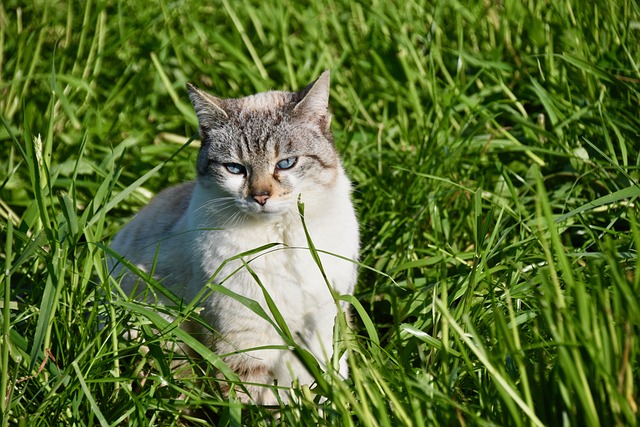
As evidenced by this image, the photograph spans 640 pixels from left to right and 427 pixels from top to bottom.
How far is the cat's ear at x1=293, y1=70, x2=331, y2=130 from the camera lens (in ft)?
A: 8.54

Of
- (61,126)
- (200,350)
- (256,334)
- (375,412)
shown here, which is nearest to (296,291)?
(256,334)

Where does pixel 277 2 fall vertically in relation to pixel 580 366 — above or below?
above

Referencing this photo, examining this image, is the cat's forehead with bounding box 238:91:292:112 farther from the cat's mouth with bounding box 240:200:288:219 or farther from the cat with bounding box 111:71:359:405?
the cat's mouth with bounding box 240:200:288:219

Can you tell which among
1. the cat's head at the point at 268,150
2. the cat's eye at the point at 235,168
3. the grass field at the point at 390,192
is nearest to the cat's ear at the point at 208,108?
the cat's head at the point at 268,150

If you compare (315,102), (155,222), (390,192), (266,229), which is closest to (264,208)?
(266,229)

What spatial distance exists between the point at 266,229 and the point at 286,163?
0.24 meters

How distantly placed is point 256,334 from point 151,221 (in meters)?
0.78

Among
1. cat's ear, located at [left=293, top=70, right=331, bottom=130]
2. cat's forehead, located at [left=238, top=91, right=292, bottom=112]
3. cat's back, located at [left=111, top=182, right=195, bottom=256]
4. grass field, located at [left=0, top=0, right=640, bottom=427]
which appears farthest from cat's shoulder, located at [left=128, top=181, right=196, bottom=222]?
cat's ear, located at [left=293, top=70, right=331, bottom=130]

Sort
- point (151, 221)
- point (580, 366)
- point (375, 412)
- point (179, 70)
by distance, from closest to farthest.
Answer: point (580, 366) → point (375, 412) → point (151, 221) → point (179, 70)

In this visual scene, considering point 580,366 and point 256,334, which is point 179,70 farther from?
point 580,366

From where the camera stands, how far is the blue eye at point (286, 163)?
2559 mm

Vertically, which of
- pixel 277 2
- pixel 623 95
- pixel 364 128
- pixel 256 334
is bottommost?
pixel 256 334

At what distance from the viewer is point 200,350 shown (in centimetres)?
218

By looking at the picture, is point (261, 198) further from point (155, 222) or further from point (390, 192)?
point (390, 192)
